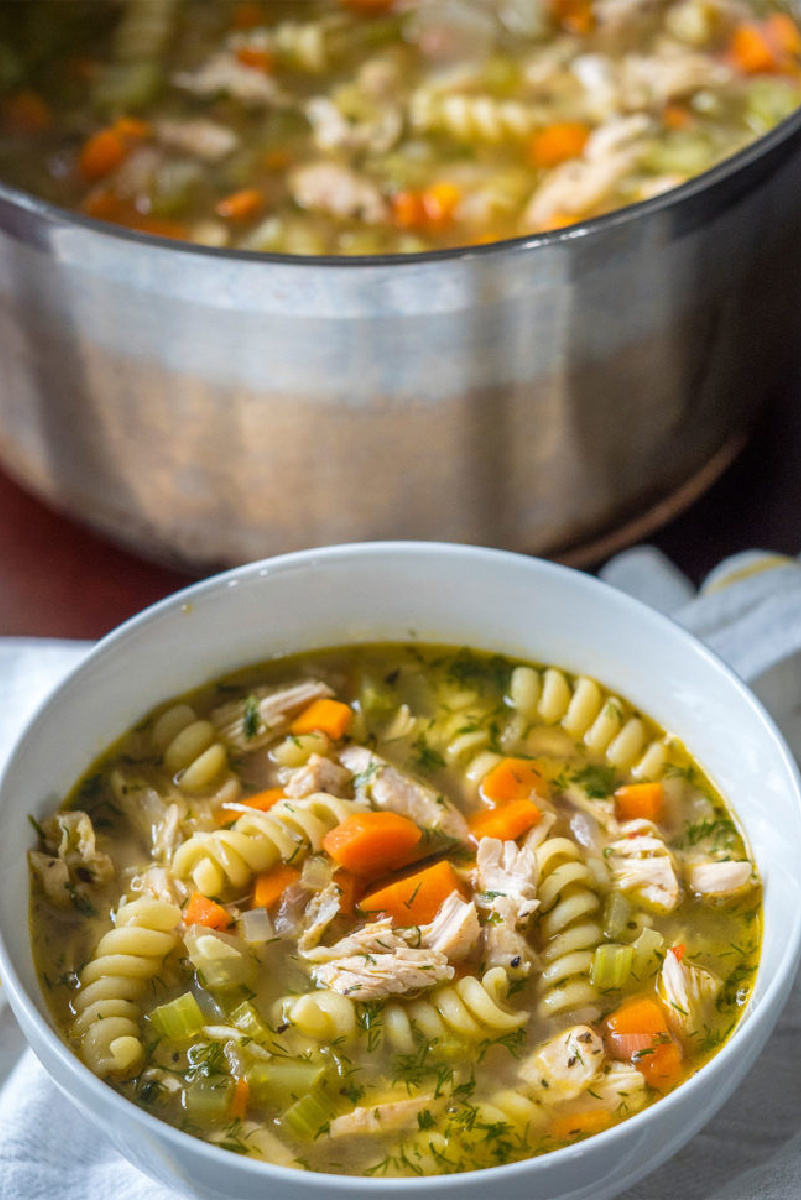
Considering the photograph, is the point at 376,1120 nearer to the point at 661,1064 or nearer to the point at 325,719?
the point at 661,1064

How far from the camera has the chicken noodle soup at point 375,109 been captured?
309 centimetres

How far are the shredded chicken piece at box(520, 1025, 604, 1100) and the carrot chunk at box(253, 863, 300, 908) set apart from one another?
401 mm

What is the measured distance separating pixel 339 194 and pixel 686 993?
1906mm

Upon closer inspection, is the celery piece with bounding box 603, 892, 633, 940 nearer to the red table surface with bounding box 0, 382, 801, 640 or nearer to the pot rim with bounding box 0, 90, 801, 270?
the pot rim with bounding box 0, 90, 801, 270

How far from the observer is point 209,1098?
5.68 feet

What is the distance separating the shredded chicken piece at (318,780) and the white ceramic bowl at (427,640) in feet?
0.84

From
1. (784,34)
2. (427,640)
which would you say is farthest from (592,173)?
(427,640)

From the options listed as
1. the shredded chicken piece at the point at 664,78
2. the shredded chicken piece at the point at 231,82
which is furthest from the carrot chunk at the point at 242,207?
the shredded chicken piece at the point at 664,78

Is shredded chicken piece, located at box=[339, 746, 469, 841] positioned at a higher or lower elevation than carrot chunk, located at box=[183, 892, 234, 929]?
lower

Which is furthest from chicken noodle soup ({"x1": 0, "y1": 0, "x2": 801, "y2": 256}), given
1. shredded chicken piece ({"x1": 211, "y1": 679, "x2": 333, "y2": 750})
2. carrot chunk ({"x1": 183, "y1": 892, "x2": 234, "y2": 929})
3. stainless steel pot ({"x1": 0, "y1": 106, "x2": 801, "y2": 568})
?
carrot chunk ({"x1": 183, "y1": 892, "x2": 234, "y2": 929})

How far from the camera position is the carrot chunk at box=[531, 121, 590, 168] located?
10.6ft

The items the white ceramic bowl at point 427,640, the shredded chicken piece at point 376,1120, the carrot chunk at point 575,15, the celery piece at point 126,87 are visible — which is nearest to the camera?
the white ceramic bowl at point 427,640

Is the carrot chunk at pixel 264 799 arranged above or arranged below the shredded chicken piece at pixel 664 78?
below

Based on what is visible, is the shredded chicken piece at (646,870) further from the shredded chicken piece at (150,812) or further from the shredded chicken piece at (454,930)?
the shredded chicken piece at (150,812)
